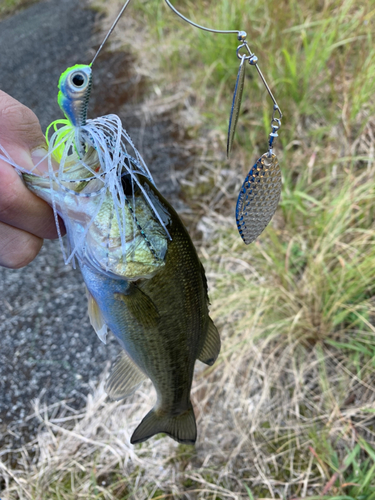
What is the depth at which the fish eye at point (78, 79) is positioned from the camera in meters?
0.70

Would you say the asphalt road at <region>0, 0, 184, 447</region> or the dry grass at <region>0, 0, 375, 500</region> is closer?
the dry grass at <region>0, 0, 375, 500</region>

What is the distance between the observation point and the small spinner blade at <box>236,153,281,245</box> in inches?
36.3

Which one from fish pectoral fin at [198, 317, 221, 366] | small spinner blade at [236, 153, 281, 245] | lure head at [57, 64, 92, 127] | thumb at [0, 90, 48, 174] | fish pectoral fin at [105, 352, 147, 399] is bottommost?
fish pectoral fin at [105, 352, 147, 399]

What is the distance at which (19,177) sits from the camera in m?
0.89

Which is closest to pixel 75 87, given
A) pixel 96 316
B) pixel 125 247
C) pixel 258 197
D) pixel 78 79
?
pixel 78 79

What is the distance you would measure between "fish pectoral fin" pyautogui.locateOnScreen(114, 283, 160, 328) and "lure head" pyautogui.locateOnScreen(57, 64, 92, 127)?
1.57 ft

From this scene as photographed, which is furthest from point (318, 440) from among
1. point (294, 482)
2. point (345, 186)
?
point (345, 186)

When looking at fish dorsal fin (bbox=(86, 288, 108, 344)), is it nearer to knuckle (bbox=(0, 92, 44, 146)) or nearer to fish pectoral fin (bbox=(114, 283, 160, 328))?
fish pectoral fin (bbox=(114, 283, 160, 328))

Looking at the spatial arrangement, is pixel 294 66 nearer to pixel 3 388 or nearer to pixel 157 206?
pixel 157 206

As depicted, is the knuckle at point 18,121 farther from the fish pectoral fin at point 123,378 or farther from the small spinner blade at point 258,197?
the fish pectoral fin at point 123,378

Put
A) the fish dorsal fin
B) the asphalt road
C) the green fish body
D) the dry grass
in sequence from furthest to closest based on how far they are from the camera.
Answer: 1. the asphalt road
2. the dry grass
3. the fish dorsal fin
4. the green fish body

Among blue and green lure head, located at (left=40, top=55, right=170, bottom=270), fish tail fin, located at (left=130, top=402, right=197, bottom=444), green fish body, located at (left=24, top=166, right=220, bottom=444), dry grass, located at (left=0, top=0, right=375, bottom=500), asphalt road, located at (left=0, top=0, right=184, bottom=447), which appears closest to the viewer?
blue and green lure head, located at (left=40, top=55, right=170, bottom=270)

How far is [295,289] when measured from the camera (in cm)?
209

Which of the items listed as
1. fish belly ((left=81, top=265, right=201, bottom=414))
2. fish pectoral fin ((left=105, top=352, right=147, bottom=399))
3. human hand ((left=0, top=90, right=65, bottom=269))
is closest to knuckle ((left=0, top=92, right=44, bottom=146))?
human hand ((left=0, top=90, right=65, bottom=269))
